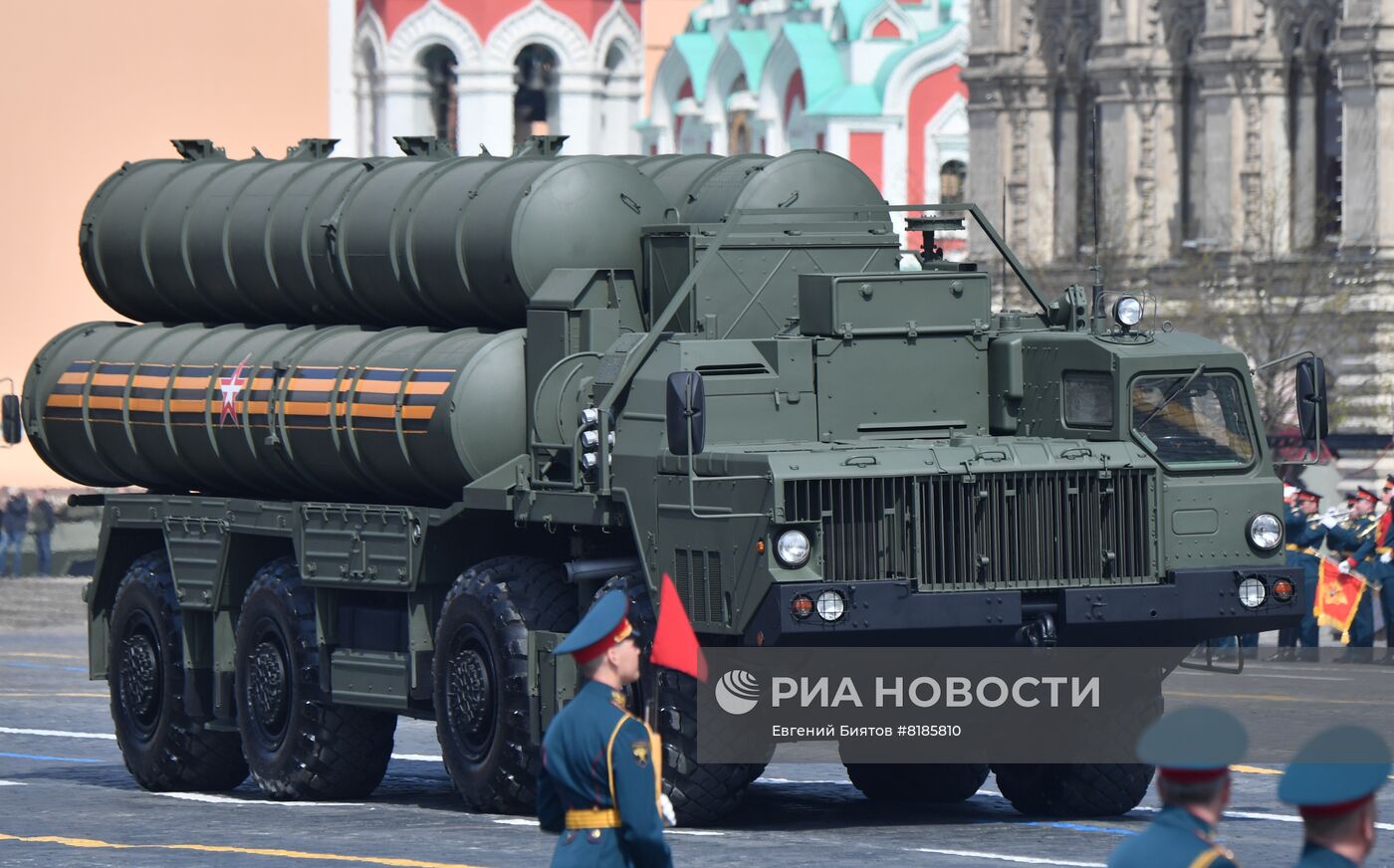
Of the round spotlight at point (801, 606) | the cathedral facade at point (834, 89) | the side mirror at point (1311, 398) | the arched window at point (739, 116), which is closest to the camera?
the round spotlight at point (801, 606)

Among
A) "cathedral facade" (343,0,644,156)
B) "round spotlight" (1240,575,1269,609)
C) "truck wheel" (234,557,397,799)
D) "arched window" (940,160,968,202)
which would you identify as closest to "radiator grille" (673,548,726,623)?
"round spotlight" (1240,575,1269,609)

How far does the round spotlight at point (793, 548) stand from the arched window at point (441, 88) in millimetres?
71614

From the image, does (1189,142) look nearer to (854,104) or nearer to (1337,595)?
(854,104)

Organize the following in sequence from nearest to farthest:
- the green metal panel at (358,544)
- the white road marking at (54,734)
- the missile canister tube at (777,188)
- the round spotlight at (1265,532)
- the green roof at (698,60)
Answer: the round spotlight at (1265,532)
the missile canister tube at (777,188)
the green metal panel at (358,544)
the white road marking at (54,734)
the green roof at (698,60)

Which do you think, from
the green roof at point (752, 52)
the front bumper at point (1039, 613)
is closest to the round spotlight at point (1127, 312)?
the front bumper at point (1039, 613)

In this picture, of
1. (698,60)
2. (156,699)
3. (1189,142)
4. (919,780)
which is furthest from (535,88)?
(919,780)

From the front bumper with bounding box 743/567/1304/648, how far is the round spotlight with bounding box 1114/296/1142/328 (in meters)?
1.55

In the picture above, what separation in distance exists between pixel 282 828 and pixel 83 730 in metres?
8.17

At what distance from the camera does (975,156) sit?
64.1 metres

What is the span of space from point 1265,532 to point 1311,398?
0.78m

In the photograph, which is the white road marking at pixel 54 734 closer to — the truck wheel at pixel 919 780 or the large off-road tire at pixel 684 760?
the truck wheel at pixel 919 780

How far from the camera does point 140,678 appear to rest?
72.7 feet

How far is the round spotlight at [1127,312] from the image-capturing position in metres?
18.3

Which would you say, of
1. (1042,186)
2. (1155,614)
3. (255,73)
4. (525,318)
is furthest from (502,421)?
(255,73)
